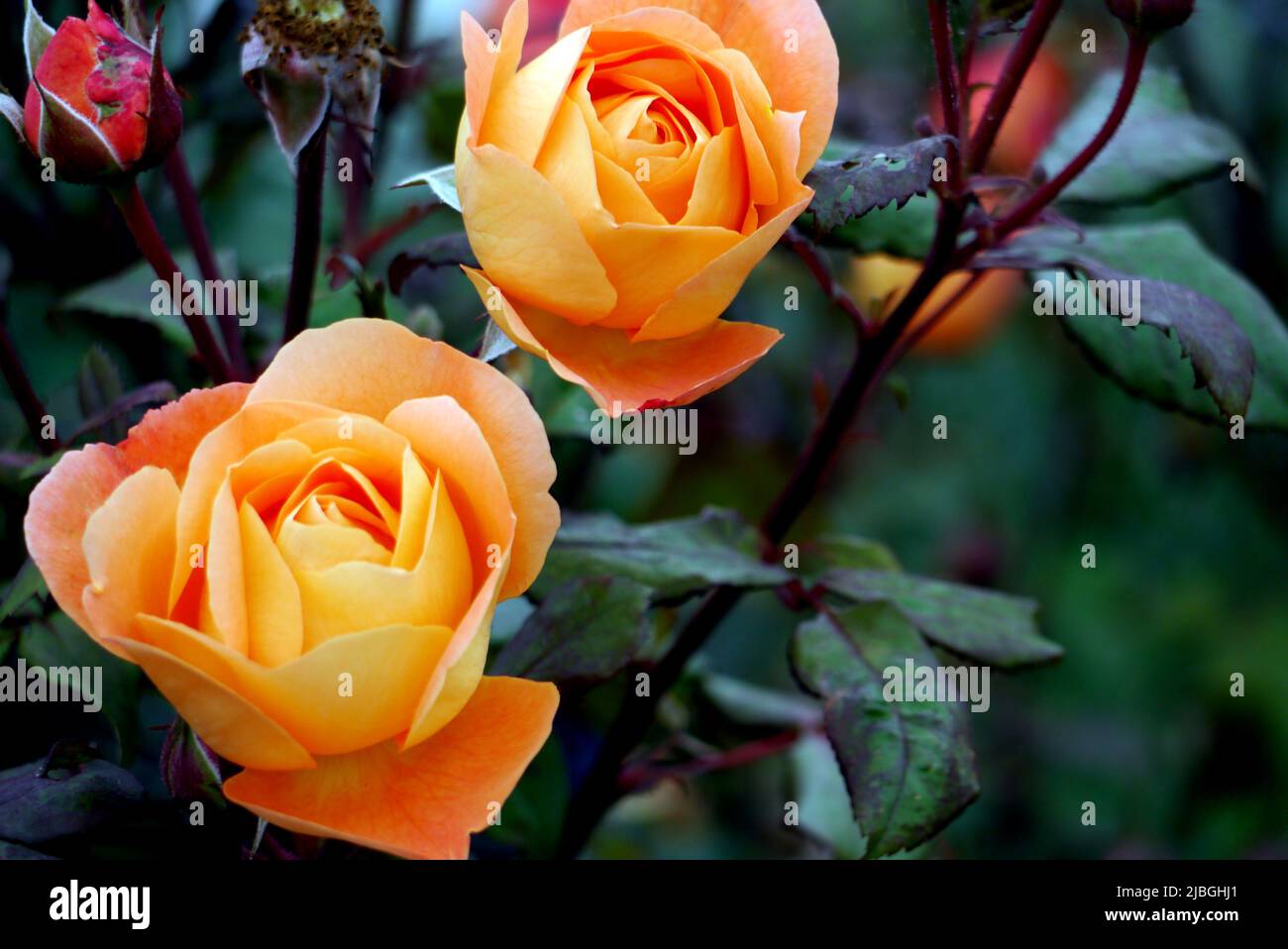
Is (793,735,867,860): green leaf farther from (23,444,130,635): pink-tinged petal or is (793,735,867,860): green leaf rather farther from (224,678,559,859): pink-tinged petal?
(23,444,130,635): pink-tinged petal

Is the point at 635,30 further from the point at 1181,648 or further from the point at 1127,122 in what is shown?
the point at 1181,648

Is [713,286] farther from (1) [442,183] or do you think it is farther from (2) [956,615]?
(2) [956,615]

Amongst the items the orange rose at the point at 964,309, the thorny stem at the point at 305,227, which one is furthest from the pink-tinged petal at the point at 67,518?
the orange rose at the point at 964,309

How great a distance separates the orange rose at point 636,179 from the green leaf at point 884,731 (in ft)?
0.64

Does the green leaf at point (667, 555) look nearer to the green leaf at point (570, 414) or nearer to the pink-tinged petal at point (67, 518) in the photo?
the green leaf at point (570, 414)

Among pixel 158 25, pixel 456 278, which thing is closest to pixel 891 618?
pixel 158 25

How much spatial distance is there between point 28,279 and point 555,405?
406 mm

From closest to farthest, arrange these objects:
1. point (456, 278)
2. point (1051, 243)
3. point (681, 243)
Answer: point (681, 243) → point (1051, 243) → point (456, 278)

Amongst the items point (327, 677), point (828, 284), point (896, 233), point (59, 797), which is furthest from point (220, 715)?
point (896, 233)

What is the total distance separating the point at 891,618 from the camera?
63 centimetres

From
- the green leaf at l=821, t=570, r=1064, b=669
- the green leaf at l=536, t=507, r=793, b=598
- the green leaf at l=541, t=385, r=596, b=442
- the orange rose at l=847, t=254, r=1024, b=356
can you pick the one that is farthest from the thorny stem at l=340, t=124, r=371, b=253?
the orange rose at l=847, t=254, r=1024, b=356

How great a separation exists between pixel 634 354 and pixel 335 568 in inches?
5.9

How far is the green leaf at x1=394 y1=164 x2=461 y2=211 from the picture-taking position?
0.49 metres

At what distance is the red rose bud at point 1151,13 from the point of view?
0.50 meters
